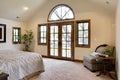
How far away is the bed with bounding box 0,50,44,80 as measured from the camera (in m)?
2.78

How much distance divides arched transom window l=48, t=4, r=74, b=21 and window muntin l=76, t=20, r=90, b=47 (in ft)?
2.35

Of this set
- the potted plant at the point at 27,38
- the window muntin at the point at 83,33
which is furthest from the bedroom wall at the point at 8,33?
the window muntin at the point at 83,33

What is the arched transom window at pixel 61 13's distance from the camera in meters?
6.29

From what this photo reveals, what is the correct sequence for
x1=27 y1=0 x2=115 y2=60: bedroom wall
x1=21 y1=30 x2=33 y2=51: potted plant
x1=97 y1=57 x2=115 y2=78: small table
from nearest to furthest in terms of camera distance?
x1=97 y1=57 x2=115 y2=78: small table < x1=27 y1=0 x2=115 y2=60: bedroom wall < x1=21 y1=30 x2=33 y2=51: potted plant

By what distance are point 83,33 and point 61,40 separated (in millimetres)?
1345

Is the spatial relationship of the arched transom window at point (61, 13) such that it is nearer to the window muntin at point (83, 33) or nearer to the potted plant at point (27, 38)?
the window muntin at point (83, 33)

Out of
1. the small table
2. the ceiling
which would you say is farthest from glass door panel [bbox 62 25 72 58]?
the small table

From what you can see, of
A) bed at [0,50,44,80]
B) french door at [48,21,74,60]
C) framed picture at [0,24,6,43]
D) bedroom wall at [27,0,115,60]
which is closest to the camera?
bed at [0,50,44,80]

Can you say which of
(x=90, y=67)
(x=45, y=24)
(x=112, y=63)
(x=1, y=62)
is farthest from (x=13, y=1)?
(x=112, y=63)

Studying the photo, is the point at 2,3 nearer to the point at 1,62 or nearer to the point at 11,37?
the point at 11,37

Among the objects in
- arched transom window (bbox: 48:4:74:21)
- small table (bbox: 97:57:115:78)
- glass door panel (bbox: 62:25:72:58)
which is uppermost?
arched transom window (bbox: 48:4:74:21)

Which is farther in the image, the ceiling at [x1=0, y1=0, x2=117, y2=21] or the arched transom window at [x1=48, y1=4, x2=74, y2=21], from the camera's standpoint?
the arched transom window at [x1=48, y1=4, x2=74, y2=21]

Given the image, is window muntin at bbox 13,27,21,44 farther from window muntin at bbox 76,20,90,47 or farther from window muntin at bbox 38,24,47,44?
window muntin at bbox 76,20,90,47

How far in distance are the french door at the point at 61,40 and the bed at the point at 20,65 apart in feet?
8.40
